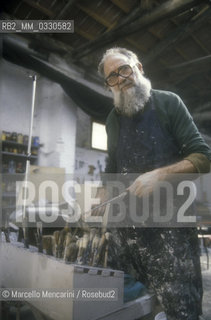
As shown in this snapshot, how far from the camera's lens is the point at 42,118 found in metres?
4.26

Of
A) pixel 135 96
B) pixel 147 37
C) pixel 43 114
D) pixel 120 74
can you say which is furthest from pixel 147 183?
pixel 43 114

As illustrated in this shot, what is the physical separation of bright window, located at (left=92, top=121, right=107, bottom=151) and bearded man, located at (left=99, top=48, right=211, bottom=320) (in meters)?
3.30

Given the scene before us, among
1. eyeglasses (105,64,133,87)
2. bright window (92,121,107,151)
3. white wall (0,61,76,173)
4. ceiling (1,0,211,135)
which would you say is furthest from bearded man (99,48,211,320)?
bright window (92,121,107,151)

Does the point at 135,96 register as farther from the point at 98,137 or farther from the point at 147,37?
the point at 98,137

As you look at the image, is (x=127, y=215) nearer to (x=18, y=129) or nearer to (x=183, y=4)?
(x=183, y=4)

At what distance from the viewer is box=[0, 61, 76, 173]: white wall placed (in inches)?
158

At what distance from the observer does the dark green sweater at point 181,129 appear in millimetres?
1106

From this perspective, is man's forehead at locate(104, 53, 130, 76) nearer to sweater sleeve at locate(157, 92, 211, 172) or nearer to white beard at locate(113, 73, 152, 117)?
white beard at locate(113, 73, 152, 117)

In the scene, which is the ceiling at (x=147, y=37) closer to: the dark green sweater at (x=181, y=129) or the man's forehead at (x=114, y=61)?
the man's forehead at (x=114, y=61)

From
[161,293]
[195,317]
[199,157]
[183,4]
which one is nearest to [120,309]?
[161,293]

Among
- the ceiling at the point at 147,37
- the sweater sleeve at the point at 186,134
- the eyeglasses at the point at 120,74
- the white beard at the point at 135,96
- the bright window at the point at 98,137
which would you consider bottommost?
the sweater sleeve at the point at 186,134

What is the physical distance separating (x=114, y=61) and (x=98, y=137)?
3.56 meters

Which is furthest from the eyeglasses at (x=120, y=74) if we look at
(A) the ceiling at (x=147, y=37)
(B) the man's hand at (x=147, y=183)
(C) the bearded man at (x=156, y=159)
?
(A) the ceiling at (x=147, y=37)

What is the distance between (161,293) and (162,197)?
453 millimetres
